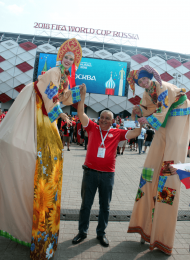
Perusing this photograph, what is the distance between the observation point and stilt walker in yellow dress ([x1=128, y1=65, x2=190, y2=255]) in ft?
8.10

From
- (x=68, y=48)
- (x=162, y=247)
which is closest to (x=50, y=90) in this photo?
(x=68, y=48)

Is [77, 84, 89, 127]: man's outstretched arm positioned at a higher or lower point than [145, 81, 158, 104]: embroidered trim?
lower

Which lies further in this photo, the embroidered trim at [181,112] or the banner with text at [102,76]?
the banner with text at [102,76]

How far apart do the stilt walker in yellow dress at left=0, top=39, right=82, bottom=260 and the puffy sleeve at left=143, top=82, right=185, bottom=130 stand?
975 millimetres

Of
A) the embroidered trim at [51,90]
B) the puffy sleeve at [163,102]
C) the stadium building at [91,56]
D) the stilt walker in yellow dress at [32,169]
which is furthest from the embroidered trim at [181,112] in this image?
the stadium building at [91,56]

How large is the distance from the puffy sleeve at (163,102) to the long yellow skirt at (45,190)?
1.13 metres

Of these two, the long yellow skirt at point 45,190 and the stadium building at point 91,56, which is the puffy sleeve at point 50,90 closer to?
the long yellow skirt at point 45,190

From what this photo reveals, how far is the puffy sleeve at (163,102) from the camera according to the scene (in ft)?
7.86

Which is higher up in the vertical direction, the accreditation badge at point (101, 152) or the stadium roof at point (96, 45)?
the stadium roof at point (96, 45)

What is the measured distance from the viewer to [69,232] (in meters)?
2.94

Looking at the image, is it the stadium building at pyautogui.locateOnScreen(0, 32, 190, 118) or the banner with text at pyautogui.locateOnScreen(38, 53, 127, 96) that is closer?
the banner with text at pyautogui.locateOnScreen(38, 53, 127, 96)

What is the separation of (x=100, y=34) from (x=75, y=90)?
78.4ft

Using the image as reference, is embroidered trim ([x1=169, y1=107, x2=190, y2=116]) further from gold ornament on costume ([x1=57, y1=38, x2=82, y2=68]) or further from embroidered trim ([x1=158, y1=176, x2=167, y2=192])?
gold ornament on costume ([x1=57, y1=38, x2=82, y2=68])

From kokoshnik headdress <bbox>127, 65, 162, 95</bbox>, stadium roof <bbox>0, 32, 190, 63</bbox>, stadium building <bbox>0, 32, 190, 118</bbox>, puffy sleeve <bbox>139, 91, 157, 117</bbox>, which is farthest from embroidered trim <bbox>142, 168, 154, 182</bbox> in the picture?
stadium roof <bbox>0, 32, 190, 63</bbox>
